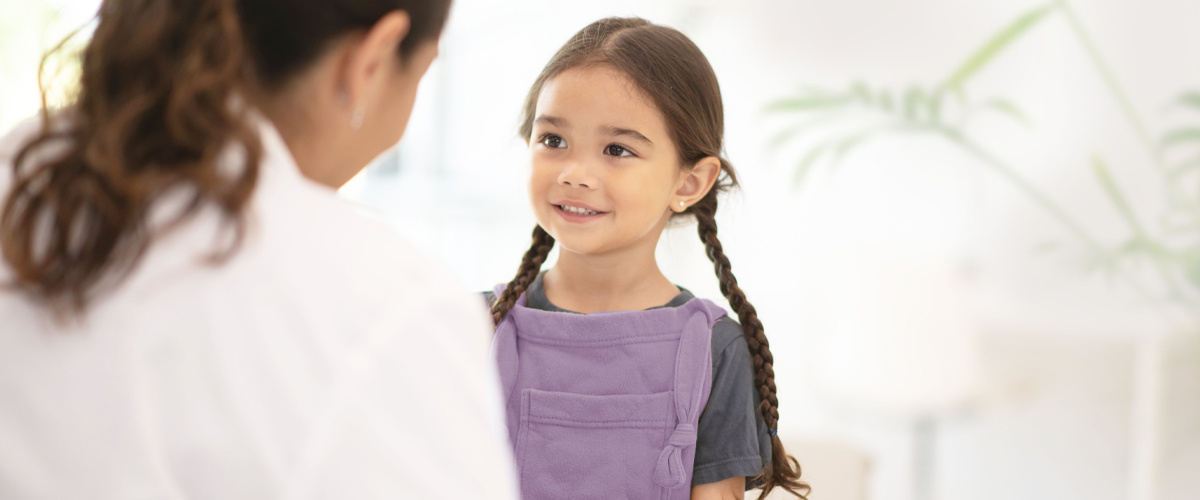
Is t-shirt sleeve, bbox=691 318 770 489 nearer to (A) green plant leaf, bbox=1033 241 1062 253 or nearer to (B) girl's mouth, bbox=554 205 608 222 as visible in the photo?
(B) girl's mouth, bbox=554 205 608 222

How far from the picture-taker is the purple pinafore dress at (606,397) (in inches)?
41.0

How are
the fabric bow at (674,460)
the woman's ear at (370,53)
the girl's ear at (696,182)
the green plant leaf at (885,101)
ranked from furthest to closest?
the green plant leaf at (885,101) < the girl's ear at (696,182) < the fabric bow at (674,460) < the woman's ear at (370,53)

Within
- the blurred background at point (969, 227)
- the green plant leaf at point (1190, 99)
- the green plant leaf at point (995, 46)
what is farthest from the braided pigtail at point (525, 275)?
the green plant leaf at point (1190, 99)

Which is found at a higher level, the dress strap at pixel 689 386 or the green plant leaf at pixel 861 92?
the dress strap at pixel 689 386

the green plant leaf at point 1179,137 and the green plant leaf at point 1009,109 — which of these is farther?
the green plant leaf at point 1009,109

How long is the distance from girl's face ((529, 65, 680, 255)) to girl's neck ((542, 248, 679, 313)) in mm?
51

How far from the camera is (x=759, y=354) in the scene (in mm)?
1135

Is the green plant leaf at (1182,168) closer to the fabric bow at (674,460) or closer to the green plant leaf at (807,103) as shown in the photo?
the green plant leaf at (807,103)

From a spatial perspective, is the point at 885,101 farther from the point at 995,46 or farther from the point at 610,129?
the point at 610,129

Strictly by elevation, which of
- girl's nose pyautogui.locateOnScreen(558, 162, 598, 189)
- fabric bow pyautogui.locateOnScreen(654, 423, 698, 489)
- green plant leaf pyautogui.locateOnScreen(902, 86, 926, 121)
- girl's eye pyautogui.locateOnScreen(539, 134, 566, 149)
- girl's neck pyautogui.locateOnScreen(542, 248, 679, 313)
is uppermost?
girl's eye pyautogui.locateOnScreen(539, 134, 566, 149)

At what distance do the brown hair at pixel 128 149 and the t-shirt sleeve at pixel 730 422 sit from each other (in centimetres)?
67

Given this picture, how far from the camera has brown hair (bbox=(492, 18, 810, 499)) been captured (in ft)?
3.57

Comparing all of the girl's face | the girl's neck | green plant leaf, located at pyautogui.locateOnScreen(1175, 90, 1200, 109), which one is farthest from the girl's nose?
green plant leaf, located at pyautogui.locateOnScreen(1175, 90, 1200, 109)

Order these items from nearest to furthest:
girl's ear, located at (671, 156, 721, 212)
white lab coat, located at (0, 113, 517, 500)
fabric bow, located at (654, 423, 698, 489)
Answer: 1. white lab coat, located at (0, 113, 517, 500)
2. fabric bow, located at (654, 423, 698, 489)
3. girl's ear, located at (671, 156, 721, 212)
